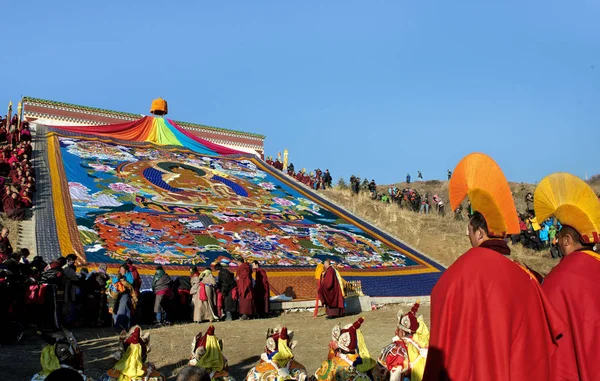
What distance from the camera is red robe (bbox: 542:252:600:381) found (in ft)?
→ 11.4

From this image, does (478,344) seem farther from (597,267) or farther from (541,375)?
(597,267)

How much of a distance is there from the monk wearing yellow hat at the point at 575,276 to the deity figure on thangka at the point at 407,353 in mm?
1805

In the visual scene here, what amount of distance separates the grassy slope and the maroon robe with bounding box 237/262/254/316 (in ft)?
29.3

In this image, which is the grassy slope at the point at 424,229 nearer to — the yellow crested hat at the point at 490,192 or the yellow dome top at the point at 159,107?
the yellow dome top at the point at 159,107

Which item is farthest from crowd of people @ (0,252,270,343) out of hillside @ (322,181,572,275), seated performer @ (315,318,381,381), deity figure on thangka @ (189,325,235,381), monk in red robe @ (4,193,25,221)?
hillside @ (322,181,572,275)

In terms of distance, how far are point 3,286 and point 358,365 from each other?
5724mm

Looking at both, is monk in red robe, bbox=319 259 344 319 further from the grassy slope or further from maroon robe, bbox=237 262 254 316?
the grassy slope

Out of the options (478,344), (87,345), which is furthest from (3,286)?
(478,344)

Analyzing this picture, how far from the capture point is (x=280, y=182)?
80.2 ft

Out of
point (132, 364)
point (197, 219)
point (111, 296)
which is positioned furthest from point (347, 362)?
point (197, 219)

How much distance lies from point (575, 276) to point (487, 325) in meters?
1.44

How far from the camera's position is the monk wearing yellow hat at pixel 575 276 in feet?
11.6

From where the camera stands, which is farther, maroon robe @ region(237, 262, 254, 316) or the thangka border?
the thangka border

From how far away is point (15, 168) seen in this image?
1705 cm
